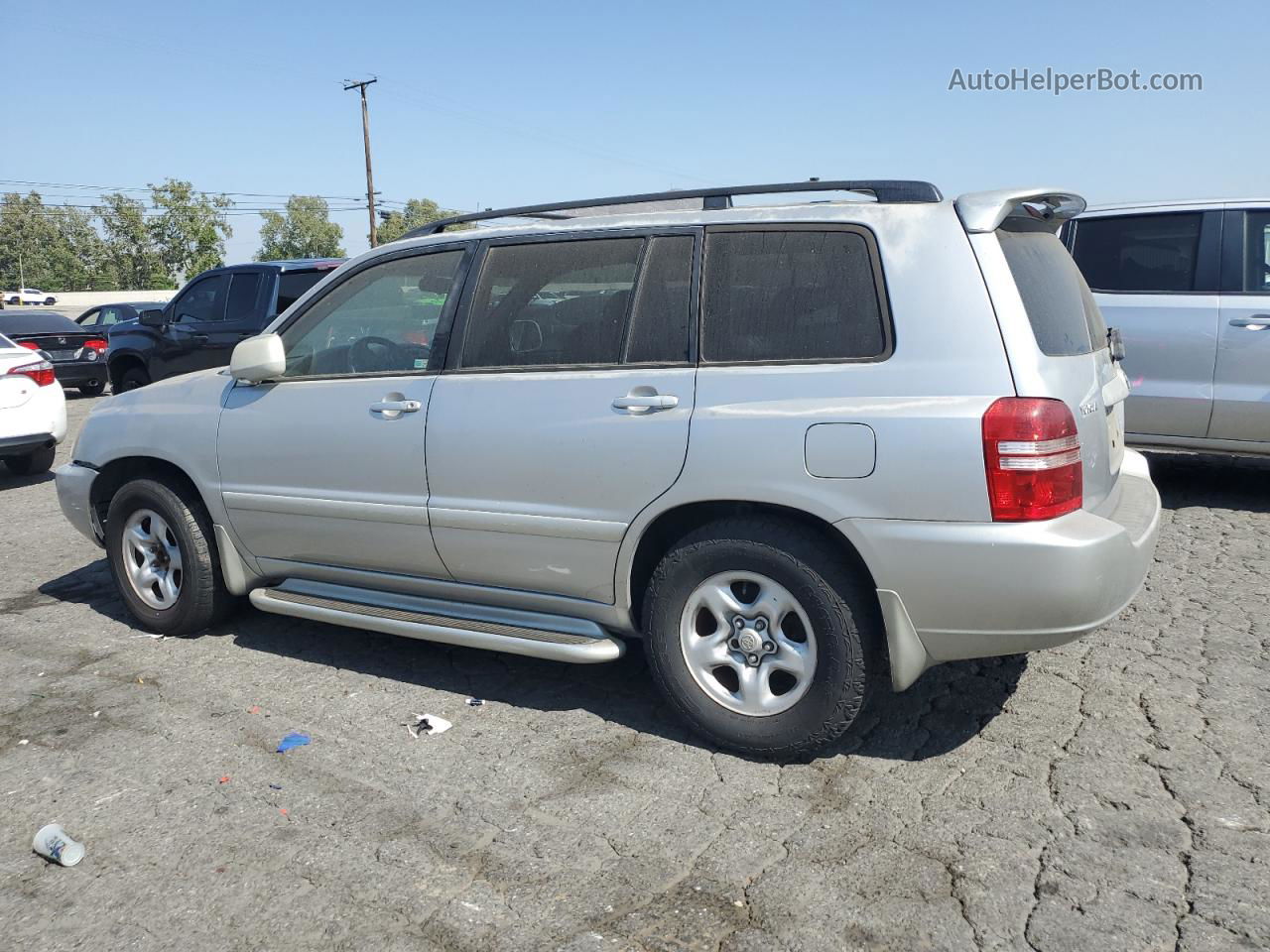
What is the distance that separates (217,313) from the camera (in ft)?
38.2

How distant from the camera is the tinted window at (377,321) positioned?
4.41m

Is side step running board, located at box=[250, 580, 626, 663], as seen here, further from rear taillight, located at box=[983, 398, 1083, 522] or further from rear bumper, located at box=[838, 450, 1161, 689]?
rear taillight, located at box=[983, 398, 1083, 522]

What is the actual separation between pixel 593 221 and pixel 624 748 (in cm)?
196

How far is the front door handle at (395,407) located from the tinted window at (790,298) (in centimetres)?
120

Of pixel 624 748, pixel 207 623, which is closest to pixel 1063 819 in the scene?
pixel 624 748

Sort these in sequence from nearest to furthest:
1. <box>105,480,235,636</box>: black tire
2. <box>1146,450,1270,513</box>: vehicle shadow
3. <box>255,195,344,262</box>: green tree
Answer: <box>105,480,235,636</box>: black tire
<box>1146,450,1270,513</box>: vehicle shadow
<box>255,195,344,262</box>: green tree

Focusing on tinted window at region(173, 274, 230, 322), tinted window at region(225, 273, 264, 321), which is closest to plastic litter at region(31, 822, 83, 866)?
tinted window at region(225, 273, 264, 321)

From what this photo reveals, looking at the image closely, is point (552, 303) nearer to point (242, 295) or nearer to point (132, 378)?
point (242, 295)

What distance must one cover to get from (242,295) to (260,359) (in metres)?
7.39

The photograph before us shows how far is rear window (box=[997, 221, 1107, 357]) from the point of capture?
352 centimetres

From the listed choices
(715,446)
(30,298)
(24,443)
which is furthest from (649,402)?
(30,298)

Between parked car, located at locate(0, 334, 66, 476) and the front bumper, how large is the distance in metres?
4.18

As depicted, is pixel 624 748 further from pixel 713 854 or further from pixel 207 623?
pixel 207 623

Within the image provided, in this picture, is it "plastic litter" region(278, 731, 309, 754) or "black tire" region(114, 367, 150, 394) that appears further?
"black tire" region(114, 367, 150, 394)
